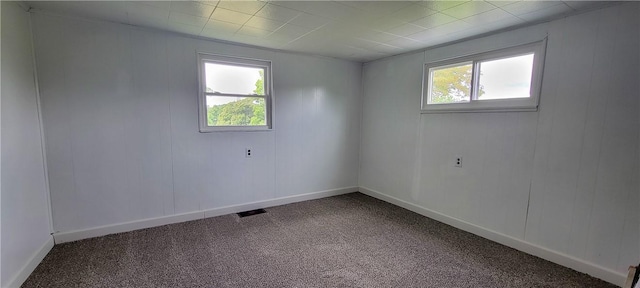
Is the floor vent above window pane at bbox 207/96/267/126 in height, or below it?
below

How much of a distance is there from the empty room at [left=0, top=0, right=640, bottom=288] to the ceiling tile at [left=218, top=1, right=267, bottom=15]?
0.03 metres

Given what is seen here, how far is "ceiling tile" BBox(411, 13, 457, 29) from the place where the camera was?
2389 mm

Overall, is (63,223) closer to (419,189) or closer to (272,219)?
(272,219)

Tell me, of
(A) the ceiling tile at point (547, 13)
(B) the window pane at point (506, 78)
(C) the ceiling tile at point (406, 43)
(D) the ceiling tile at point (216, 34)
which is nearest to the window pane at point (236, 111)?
(D) the ceiling tile at point (216, 34)

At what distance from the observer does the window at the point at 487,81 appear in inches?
101

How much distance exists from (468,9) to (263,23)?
1.84 m

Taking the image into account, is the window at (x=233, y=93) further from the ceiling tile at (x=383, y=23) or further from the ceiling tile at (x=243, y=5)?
the ceiling tile at (x=383, y=23)

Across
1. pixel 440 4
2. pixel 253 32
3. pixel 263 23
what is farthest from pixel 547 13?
pixel 253 32

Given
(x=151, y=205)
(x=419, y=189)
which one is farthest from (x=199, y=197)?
(x=419, y=189)

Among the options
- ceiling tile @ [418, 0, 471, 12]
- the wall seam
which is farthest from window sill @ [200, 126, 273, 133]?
ceiling tile @ [418, 0, 471, 12]

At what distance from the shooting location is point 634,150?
2.03m

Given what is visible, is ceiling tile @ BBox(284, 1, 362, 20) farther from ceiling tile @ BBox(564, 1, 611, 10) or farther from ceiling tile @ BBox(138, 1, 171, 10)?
ceiling tile @ BBox(564, 1, 611, 10)

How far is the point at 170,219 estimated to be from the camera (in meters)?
3.17

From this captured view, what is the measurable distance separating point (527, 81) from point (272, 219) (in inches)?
124
